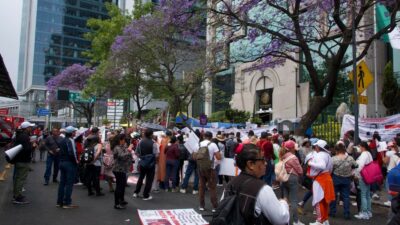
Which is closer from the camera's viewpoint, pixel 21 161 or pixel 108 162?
pixel 21 161

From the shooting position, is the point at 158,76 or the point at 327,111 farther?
the point at 327,111

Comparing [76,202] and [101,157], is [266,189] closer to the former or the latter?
[76,202]

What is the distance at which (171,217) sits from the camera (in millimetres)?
8062

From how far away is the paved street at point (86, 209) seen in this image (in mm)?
7906

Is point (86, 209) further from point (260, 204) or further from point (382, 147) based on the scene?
point (382, 147)

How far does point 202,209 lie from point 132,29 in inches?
654

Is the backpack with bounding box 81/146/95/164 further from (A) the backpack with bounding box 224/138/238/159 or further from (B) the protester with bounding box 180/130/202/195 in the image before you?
(A) the backpack with bounding box 224/138/238/159

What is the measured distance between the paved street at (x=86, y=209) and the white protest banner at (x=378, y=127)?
15.2 feet

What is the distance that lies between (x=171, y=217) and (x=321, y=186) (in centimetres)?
298

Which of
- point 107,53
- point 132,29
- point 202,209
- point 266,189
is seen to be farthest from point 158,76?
point 266,189

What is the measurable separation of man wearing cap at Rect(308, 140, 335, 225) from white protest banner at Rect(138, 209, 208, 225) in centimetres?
214

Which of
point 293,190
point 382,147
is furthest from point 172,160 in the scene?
point 382,147

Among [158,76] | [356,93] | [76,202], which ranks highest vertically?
[158,76]

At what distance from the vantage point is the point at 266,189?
10.3ft
